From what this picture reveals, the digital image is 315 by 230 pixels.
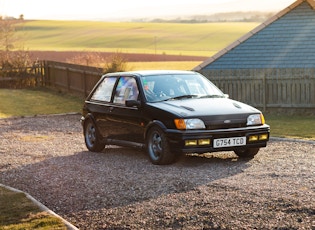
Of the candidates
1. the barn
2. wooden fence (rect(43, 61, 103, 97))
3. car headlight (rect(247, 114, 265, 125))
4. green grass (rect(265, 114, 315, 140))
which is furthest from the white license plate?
wooden fence (rect(43, 61, 103, 97))

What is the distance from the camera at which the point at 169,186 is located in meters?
10.3

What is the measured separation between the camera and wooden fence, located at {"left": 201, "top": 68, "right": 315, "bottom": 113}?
2505 centimetres

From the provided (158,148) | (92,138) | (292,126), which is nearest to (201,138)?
(158,148)

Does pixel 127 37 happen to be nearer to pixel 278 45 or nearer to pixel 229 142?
pixel 278 45

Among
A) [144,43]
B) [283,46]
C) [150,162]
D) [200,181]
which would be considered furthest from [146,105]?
[144,43]

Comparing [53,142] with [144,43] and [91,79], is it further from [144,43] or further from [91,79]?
[144,43]

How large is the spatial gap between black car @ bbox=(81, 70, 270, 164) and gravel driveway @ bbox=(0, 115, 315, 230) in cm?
34

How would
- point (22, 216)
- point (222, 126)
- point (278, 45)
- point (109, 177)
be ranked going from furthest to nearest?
point (278, 45) → point (222, 126) → point (109, 177) → point (22, 216)

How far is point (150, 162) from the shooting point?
509 inches

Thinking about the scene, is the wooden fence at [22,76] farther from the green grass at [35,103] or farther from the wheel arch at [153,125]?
the wheel arch at [153,125]

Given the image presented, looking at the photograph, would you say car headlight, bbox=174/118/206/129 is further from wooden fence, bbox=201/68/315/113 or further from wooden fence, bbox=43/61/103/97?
wooden fence, bbox=43/61/103/97

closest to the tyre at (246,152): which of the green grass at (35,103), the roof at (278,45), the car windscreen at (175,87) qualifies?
the car windscreen at (175,87)

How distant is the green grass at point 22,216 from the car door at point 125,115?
3.53 m

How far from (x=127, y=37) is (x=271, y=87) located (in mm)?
96785
